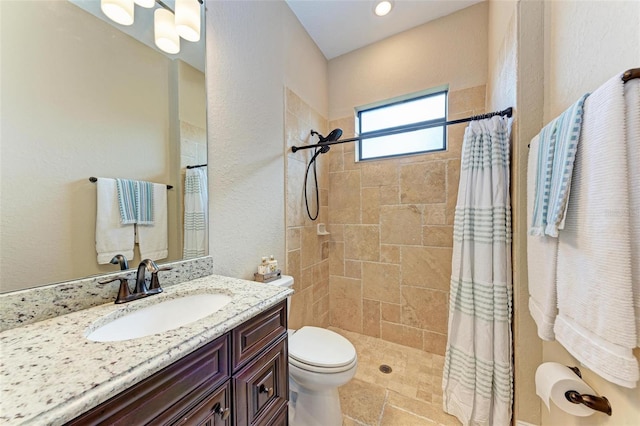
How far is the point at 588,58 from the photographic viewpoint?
2.88 feet

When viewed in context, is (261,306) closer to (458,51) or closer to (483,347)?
(483,347)

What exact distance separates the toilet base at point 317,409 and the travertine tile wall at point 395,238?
108 centimetres

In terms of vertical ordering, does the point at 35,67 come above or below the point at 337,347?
above

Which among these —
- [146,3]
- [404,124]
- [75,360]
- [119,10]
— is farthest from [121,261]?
[404,124]

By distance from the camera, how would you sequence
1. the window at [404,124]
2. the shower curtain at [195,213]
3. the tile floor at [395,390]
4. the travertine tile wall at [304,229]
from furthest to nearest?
the window at [404,124] → the travertine tile wall at [304,229] → the tile floor at [395,390] → the shower curtain at [195,213]

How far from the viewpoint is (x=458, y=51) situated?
1944 millimetres

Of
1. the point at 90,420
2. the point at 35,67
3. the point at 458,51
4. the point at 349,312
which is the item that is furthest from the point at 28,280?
the point at 458,51

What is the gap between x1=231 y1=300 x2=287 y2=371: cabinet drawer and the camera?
76cm

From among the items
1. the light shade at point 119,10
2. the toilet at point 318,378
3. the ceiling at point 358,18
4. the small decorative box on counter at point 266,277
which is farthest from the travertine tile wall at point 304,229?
the light shade at point 119,10

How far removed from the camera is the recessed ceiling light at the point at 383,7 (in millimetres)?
1801

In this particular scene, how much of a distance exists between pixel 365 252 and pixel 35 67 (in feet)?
7.50

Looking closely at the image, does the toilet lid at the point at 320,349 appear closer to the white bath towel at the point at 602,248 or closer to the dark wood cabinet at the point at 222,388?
the dark wood cabinet at the point at 222,388

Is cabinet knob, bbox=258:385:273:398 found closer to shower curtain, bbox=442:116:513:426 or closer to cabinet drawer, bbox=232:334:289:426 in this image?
cabinet drawer, bbox=232:334:289:426

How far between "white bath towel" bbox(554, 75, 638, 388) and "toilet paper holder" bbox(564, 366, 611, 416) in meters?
0.24
